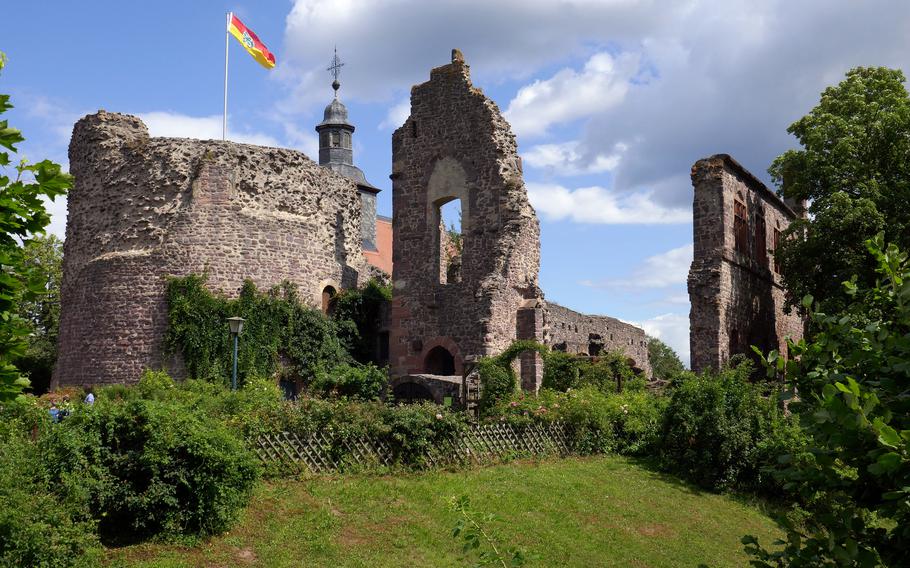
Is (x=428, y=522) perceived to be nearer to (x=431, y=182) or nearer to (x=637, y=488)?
(x=637, y=488)

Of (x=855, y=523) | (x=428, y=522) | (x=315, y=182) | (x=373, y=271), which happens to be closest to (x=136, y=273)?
(x=315, y=182)

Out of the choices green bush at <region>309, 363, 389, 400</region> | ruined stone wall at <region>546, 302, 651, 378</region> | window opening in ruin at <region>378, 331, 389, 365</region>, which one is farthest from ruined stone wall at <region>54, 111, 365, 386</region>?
ruined stone wall at <region>546, 302, 651, 378</region>

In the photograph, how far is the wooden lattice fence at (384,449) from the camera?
47.1ft

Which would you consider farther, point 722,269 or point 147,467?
point 722,269

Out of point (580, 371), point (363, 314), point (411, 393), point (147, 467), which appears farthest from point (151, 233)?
point (147, 467)

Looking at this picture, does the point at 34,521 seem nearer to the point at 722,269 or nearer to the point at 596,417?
the point at 596,417

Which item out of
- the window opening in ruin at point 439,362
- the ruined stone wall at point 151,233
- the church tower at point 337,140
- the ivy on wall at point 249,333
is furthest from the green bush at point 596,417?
the church tower at point 337,140

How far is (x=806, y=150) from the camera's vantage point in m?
29.2

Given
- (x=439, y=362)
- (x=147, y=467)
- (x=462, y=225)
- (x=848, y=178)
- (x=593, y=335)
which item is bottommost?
(x=147, y=467)

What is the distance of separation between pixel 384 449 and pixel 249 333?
10.5 meters

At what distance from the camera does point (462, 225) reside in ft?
90.5

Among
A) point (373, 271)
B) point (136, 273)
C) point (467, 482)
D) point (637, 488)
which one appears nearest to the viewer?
point (467, 482)

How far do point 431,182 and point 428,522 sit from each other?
16.6 metres

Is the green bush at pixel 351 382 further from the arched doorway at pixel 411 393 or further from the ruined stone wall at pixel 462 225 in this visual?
the ruined stone wall at pixel 462 225
